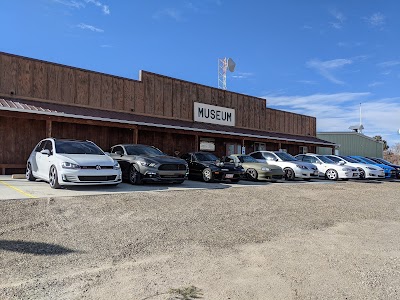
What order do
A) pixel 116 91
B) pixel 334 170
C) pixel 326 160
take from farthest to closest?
pixel 326 160 → pixel 334 170 → pixel 116 91

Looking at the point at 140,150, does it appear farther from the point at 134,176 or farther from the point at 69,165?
the point at 69,165

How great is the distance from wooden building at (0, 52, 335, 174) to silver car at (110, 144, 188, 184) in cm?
368

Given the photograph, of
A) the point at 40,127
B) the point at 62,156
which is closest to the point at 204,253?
the point at 62,156

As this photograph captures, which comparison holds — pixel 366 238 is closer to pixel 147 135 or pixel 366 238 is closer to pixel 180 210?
pixel 180 210

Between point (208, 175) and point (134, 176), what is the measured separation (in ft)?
12.0

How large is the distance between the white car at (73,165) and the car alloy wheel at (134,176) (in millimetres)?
1317

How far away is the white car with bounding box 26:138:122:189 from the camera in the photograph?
9.52 meters

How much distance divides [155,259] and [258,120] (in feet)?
79.7

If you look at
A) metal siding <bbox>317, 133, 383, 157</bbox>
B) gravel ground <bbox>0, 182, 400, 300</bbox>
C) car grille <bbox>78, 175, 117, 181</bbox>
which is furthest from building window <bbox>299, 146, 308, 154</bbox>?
car grille <bbox>78, 175, 117, 181</bbox>

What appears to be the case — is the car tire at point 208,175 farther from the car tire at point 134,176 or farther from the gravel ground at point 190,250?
the gravel ground at point 190,250

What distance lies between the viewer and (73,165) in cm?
955

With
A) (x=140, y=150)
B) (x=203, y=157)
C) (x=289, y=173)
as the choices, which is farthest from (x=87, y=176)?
(x=289, y=173)

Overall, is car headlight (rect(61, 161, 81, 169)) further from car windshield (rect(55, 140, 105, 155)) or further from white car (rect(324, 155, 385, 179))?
white car (rect(324, 155, 385, 179))

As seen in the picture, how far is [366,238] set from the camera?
20.8ft
